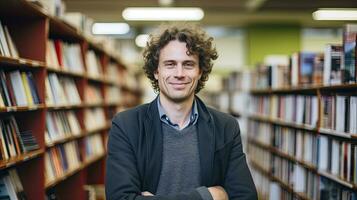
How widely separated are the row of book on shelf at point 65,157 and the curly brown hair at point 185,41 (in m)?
1.71

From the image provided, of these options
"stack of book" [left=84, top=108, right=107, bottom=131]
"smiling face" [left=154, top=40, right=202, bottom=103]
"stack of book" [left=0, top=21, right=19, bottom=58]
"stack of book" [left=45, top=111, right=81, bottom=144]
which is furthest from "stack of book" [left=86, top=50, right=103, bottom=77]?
"smiling face" [left=154, top=40, right=202, bottom=103]

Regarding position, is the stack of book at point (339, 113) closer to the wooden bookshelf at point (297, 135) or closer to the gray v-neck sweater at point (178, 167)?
the wooden bookshelf at point (297, 135)

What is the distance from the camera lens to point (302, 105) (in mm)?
4547

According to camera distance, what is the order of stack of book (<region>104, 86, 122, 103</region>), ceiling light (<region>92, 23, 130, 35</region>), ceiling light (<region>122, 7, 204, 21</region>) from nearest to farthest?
stack of book (<region>104, 86, 122, 103</region>), ceiling light (<region>122, 7, 204, 21</region>), ceiling light (<region>92, 23, 130, 35</region>)

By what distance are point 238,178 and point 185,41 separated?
734 mm

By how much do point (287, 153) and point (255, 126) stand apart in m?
2.04

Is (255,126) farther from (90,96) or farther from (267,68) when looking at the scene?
(90,96)

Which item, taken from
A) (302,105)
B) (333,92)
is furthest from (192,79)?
(302,105)

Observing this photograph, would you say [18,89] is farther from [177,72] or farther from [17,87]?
[177,72]

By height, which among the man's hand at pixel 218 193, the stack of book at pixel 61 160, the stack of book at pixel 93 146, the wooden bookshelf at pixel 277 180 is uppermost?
the man's hand at pixel 218 193

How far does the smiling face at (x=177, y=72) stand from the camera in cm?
217

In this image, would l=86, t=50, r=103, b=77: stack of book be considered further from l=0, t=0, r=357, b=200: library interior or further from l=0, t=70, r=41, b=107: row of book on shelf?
l=0, t=70, r=41, b=107: row of book on shelf

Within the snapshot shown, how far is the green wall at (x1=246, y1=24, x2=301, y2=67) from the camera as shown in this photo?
1142cm

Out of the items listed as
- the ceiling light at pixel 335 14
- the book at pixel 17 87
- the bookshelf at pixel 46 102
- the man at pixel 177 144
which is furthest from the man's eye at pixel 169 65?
the ceiling light at pixel 335 14
